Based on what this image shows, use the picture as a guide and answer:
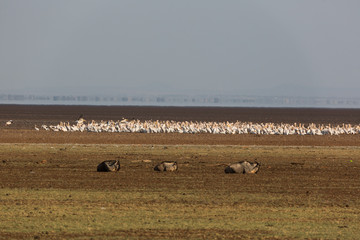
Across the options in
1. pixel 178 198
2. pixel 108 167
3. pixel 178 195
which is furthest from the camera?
pixel 108 167

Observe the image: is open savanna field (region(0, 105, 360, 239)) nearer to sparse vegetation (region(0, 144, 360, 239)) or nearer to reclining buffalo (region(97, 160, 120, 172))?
sparse vegetation (region(0, 144, 360, 239))

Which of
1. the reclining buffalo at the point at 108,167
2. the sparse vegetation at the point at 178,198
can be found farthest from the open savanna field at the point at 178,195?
the reclining buffalo at the point at 108,167

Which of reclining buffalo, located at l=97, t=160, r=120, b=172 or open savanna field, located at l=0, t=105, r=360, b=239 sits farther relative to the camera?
reclining buffalo, located at l=97, t=160, r=120, b=172

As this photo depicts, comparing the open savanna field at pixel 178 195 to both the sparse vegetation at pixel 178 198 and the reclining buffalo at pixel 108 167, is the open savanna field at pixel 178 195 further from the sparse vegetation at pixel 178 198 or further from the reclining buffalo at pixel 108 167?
the reclining buffalo at pixel 108 167

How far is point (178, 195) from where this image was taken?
1744 centimetres

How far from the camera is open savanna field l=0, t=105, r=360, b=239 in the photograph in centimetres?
1300

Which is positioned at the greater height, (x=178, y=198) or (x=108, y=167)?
(x=178, y=198)

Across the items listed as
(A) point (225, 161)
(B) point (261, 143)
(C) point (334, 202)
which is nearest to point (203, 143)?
(B) point (261, 143)

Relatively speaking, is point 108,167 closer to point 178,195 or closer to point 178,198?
point 178,195

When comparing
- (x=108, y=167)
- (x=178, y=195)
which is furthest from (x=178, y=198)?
(x=108, y=167)

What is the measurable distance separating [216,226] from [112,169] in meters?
9.89

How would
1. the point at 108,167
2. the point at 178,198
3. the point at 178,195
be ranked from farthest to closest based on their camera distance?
the point at 108,167 < the point at 178,195 < the point at 178,198

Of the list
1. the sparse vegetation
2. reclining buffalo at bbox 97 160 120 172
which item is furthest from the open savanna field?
reclining buffalo at bbox 97 160 120 172

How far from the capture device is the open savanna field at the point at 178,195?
13.0 metres
